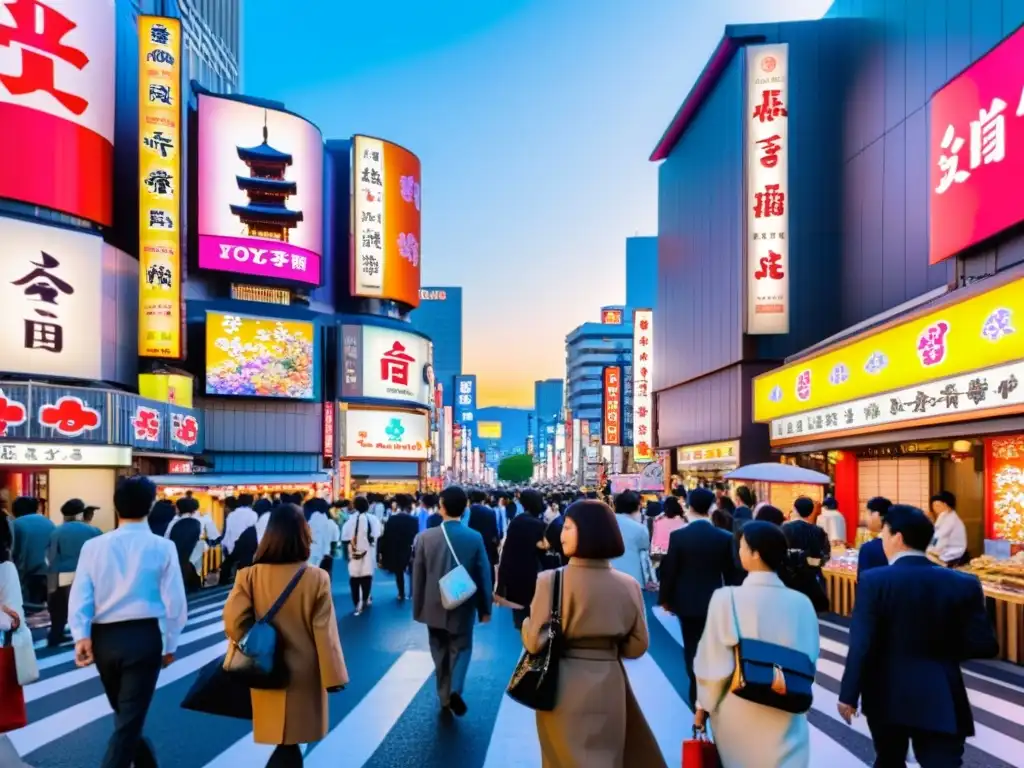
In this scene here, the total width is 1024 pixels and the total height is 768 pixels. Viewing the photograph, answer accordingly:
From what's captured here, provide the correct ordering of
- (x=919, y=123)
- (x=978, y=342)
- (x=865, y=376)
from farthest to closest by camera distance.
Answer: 1. (x=919, y=123)
2. (x=865, y=376)
3. (x=978, y=342)

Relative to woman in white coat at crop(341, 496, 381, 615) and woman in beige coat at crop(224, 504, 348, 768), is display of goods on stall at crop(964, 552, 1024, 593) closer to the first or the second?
woman in beige coat at crop(224, 504, 348, 768)

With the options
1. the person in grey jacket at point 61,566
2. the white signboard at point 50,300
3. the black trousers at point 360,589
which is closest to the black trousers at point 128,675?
the person in grey jacket at point 61,566

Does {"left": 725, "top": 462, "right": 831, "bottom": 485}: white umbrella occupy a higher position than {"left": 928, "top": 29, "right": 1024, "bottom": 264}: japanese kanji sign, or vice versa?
{"left": 928, "top": 29, "right": 1024, "bottom": 264}: japanese kanji sign

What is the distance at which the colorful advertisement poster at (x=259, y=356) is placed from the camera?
3431 cm

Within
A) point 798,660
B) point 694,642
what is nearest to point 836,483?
point 694,642

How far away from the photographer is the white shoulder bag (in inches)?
243

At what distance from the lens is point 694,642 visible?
6.47 m

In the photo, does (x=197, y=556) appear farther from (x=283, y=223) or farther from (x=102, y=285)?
(x=283, y=223)

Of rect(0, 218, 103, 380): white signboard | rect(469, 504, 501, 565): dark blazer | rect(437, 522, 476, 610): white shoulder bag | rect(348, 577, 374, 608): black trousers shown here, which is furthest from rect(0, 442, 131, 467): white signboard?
rect(437, 522, 476, 610): white shoulder bag

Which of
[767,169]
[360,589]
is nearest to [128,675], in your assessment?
[360,589]

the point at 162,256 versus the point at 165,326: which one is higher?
the point at 162,256

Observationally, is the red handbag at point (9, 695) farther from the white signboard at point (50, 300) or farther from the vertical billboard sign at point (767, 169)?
the vertical billboard sign at point (767, 169)

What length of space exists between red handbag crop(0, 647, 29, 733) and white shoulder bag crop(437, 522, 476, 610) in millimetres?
2940

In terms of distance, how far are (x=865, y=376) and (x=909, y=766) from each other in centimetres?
1053
